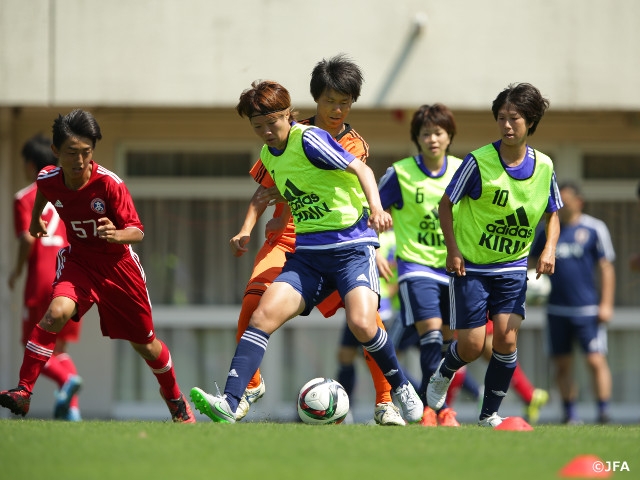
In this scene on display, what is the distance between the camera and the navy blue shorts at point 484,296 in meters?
7.14

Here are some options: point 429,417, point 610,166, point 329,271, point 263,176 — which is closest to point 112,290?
point 263,176

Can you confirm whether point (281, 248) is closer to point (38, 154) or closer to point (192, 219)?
point (38, 154)

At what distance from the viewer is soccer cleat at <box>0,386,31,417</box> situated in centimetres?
667

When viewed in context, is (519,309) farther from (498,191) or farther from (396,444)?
(396,444)

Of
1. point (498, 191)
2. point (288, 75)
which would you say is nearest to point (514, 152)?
point (498, 191)

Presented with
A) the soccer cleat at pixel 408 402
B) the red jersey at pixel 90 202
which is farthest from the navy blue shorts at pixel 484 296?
the red jersey at pixel 90 202

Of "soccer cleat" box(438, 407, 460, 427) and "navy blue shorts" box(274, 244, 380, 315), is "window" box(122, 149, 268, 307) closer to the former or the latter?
"soccer cleat" box(438, 407, 460, 427)

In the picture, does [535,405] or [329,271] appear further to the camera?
[535,405]

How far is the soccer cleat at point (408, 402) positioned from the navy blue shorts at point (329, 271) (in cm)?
63

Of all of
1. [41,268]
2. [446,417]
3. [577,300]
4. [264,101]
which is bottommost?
[446,417]

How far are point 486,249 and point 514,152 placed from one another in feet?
2.11

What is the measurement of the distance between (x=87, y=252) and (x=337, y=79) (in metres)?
1.95

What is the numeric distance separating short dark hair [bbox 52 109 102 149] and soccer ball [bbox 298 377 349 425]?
2102mm

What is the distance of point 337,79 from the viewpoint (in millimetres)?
7176
